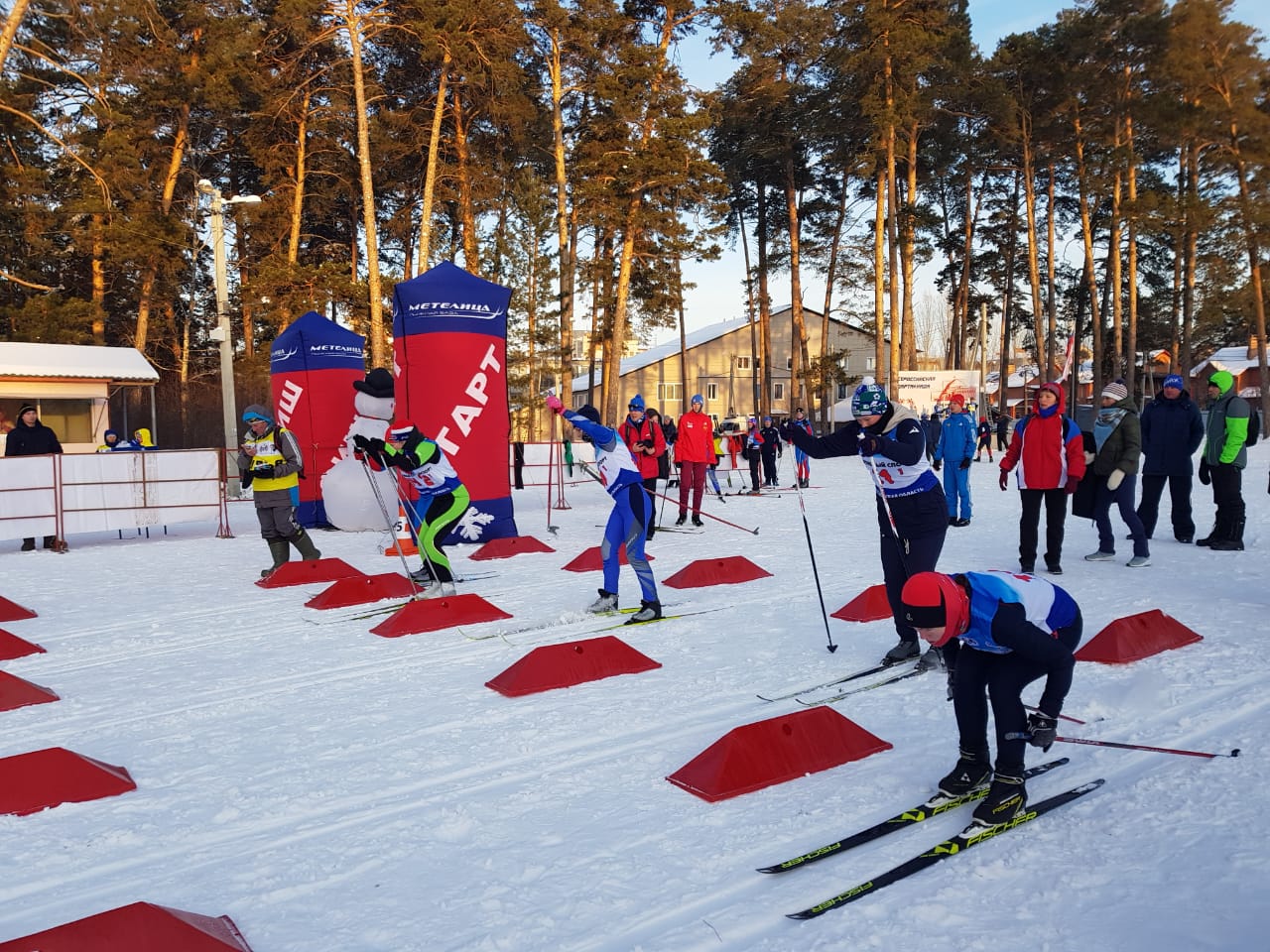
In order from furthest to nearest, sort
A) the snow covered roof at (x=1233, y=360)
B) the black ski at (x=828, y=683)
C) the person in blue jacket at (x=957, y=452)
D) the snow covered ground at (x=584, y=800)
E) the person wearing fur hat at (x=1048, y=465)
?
the snow covered roof at (x=1233, y=360) → the person in blue jacket at (x=957, y=452) → the person wearing fur hat at (x=1048, y=465) → the black ski at (x=828, y=683) → the snow covered ground at (x=584, y=800)

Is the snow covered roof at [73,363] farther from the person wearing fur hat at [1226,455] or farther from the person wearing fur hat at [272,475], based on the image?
the person wearing fur hat at [1226,455]

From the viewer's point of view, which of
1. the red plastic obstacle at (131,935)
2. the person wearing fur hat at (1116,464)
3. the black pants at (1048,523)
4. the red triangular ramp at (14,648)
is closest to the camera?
the red plastic obstacle at (131,935)

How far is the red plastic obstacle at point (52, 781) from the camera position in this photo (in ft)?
13.2

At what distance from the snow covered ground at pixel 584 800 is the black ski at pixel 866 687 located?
0.17 metres

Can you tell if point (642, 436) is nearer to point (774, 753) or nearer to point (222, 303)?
point (774, 753)

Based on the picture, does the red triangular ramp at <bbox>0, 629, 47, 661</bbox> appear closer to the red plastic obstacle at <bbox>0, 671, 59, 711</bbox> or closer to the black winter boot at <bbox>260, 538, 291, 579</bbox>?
the red plastic obstacle at <bbox>0, 671, 59, 711</bbox>

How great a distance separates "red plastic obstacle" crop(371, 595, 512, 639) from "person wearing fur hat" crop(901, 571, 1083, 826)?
184 inches

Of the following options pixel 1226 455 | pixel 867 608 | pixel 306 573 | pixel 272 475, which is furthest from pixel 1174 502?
pixel 272 475

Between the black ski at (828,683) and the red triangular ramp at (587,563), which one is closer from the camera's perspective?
the black ski at (828,683)

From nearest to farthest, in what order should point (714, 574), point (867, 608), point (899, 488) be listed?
point (899, 488)
point (867, 608)
point (714, 574)

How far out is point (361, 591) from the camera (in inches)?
342

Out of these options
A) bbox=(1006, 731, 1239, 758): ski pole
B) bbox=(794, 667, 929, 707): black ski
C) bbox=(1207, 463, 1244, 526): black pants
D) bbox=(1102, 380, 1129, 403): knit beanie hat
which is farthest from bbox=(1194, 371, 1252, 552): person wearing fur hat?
bbox=(1006, 731, 1239, 758): ski pole

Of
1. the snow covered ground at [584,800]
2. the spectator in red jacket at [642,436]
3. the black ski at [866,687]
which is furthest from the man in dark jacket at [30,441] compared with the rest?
the black ski at [866,687]

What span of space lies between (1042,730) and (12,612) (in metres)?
8.52
